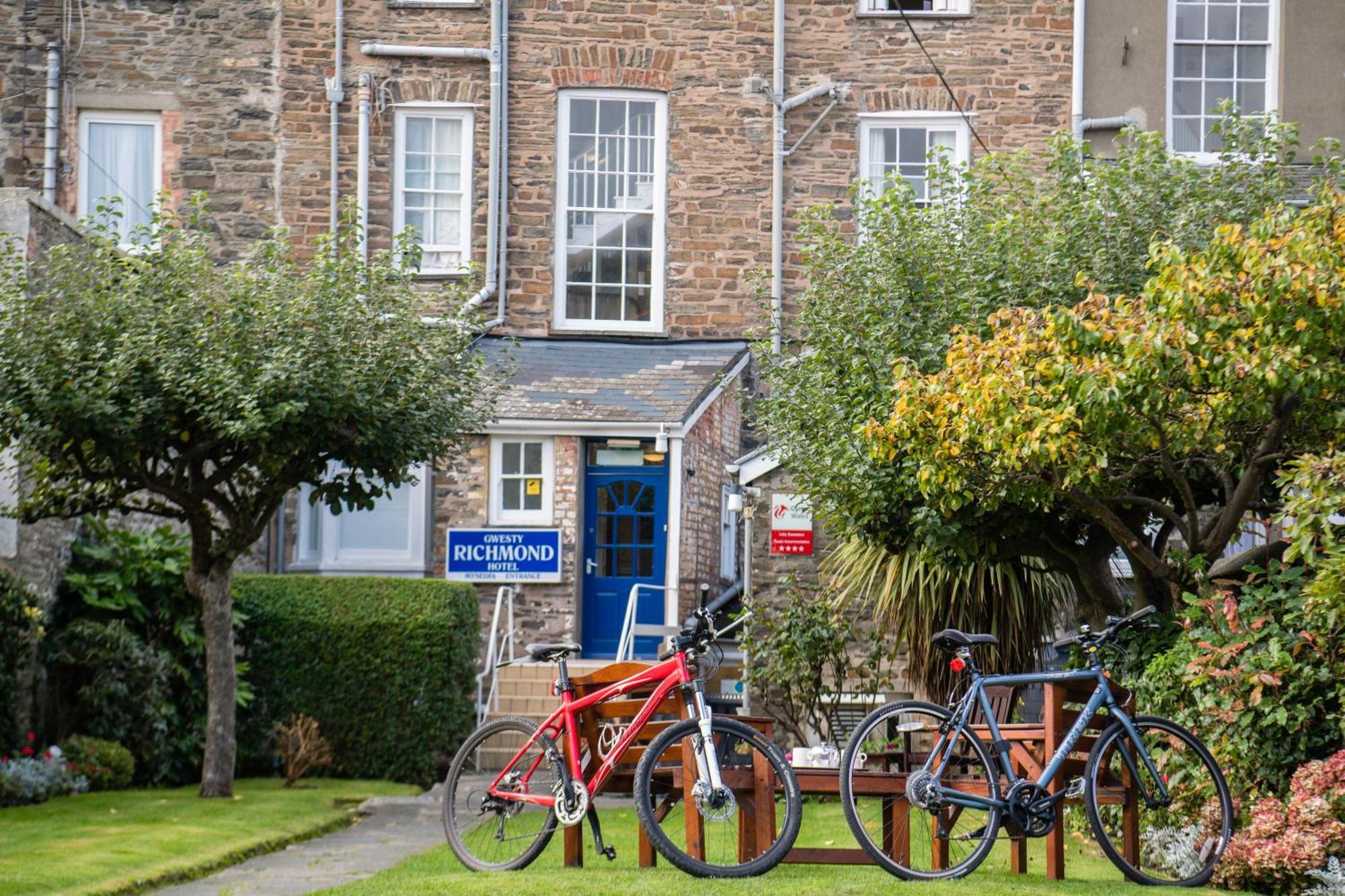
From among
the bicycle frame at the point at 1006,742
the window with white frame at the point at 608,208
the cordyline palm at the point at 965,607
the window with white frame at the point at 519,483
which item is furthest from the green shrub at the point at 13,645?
the window with white frame at the point at 608,208

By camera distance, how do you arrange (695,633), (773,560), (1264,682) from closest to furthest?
(695,633)
(1264,682)
(773,560)

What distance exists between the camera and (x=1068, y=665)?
10.0 m

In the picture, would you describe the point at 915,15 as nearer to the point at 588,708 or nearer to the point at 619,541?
the point at 619,541

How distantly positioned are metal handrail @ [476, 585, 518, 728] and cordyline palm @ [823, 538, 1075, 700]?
442 cm

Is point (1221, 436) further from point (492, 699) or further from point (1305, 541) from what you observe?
point (492, 699)

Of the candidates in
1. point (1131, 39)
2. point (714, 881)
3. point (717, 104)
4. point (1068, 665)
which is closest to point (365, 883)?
point (714, 881)

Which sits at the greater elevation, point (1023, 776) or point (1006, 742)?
point (1006, 742)

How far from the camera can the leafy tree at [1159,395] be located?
816 centimetres

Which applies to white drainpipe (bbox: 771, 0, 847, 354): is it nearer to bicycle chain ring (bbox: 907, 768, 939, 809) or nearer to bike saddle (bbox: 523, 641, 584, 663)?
bike saddle (bbox: 523, 641, 584, 663)

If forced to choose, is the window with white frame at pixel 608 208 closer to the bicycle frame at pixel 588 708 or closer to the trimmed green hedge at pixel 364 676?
the trimmed green hedge at pixel 364 676

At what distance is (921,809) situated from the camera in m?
7.41

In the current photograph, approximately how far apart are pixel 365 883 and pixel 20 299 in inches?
232

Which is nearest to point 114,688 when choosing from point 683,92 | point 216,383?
point 216,383

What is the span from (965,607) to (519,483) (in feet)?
20.7
